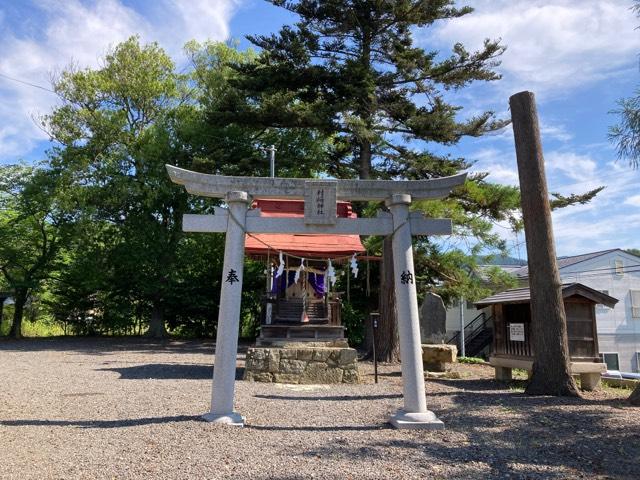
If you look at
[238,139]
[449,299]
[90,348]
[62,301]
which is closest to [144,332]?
[62,301]

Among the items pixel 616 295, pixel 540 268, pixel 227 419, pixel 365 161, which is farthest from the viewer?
pixel 616 295

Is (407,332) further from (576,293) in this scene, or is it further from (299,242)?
(576,293)

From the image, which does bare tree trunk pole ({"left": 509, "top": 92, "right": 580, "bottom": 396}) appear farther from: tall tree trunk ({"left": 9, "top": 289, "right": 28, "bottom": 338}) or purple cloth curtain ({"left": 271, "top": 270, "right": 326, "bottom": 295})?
tall tree trunk ({"left": 9, "top": 289, "right": 28, "bottom": 338})

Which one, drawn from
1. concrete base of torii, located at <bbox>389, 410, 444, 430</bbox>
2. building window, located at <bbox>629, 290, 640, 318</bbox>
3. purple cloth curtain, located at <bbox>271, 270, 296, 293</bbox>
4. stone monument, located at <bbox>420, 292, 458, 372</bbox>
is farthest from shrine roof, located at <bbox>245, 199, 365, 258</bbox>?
building window, located at <bbox>629, 290, 640, 318</bbox>

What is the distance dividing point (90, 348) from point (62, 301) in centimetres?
774

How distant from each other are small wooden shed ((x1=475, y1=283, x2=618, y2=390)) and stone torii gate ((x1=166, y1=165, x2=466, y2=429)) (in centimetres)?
365

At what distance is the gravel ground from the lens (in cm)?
451

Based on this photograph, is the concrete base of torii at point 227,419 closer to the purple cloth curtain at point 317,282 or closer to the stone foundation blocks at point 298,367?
the stone foundation blocks at point 298,367

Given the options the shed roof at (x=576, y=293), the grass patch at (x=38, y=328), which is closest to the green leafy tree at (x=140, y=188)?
the grass patch at (x=38, y=328)

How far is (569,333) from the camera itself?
1009 cm

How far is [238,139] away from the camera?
19891 mm

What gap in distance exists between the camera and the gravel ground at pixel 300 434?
14.8ft

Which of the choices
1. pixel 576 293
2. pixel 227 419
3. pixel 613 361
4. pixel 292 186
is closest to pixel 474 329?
pixel 613 361

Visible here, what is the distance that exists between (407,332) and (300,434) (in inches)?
79.1
